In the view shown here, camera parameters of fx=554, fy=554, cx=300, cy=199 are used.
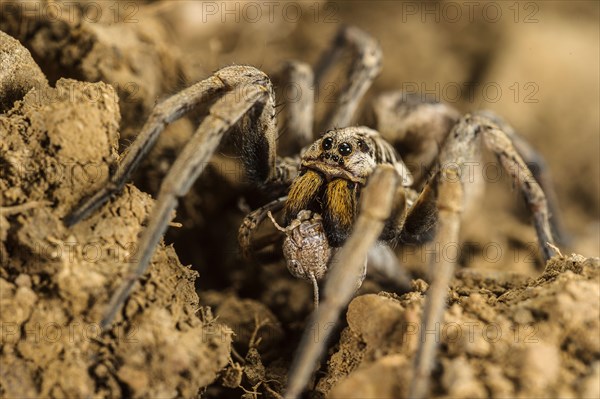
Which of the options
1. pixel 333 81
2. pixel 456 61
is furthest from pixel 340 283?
pixel 456 61

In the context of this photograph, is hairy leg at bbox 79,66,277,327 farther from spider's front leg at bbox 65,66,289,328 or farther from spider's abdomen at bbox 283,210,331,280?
spider's abdomen at bbox 283,210,331,280

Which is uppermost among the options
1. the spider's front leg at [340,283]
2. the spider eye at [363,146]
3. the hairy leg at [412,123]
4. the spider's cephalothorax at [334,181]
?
the hairy leg at [412,123]

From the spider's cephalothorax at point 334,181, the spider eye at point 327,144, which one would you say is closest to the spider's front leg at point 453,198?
the spider's cephalothorax at point 334,181

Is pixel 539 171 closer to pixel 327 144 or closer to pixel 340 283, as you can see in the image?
pixel 327 144

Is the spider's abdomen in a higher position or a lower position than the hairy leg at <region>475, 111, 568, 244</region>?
lower

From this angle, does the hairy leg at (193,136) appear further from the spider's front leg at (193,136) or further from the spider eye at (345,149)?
the spider eye at (345,149)

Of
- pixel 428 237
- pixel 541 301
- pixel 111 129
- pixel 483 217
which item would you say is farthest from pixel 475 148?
pixel 111 129

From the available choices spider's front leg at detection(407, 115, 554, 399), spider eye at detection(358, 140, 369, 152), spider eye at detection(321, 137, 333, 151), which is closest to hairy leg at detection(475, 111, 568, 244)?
spider's front leg at detection(407, 115, 554, 399)
